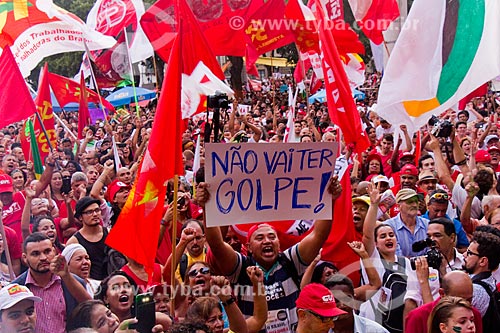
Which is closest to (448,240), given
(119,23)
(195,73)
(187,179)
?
(195,73)

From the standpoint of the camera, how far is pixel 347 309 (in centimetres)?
428

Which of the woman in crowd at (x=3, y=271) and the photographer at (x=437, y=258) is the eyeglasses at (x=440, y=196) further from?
the woman in crowd at (x=3, y=271)

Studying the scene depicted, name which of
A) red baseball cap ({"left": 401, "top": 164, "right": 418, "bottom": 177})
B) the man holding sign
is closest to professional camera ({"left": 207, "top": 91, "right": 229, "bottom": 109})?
the man holding sign

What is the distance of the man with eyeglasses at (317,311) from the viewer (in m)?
3.81

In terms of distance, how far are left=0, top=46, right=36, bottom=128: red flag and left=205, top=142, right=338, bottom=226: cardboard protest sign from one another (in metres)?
3.62

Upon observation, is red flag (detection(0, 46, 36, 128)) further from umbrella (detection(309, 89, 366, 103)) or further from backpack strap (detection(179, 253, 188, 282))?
umbrella (detection(309, 89, 366, 103))

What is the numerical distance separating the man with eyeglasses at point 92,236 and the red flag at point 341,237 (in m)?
1.77

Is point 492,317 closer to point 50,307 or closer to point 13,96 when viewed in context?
point 50,307

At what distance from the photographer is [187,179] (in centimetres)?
859

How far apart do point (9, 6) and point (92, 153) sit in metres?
2.58

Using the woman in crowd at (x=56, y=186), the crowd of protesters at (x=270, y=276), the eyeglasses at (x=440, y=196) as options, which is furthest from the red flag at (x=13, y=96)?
the eyeglasses at (x=440, y=196)

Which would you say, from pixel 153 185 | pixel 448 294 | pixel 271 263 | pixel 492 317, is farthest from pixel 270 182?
pixel 492 317

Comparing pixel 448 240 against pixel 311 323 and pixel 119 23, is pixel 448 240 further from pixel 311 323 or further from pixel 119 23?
pixel 119 23

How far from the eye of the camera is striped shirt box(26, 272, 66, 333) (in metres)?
4.57
